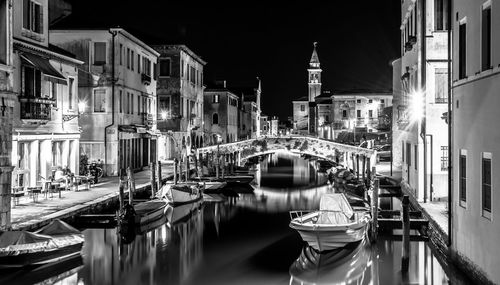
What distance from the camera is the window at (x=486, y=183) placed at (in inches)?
487

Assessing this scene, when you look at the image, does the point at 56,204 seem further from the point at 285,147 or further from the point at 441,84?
the point at 285,147

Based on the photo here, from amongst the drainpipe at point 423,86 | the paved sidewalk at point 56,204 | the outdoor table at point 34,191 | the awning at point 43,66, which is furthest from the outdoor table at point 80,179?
the drainpipe at point 423,86

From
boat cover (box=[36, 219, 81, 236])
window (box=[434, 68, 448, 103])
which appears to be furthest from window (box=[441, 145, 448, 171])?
boat cover (box=[36, 219, 81, 236])

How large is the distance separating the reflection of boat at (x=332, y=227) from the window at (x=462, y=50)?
630 centimetres

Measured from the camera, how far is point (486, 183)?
1262 cm

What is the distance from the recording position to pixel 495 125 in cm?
1171

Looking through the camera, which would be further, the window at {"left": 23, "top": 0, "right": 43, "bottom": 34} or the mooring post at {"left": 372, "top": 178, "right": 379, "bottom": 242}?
the window at {"left": 23, "top": 0, "right": 43, "bottom": 34}

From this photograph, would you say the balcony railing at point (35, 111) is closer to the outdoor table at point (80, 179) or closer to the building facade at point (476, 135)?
the outdoor table at point (80, 179)

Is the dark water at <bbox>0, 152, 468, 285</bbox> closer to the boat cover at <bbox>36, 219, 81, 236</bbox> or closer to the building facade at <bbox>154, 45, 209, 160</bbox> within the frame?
the boat cover at <bbox>36, 219, 81, 236</bbox>

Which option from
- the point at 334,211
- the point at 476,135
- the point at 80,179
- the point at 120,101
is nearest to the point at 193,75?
the point at 120,101

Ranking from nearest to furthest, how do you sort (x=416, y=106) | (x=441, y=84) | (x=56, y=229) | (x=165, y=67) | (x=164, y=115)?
(x=56, y=229)
(x=441, y=84)
(x=416, y=106)
(x=164, y=115)
(x=165, y=67)

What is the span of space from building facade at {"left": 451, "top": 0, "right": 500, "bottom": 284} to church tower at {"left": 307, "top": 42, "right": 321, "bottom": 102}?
392 ft

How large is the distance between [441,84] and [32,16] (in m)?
17.1

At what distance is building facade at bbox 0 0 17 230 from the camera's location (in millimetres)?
16969
